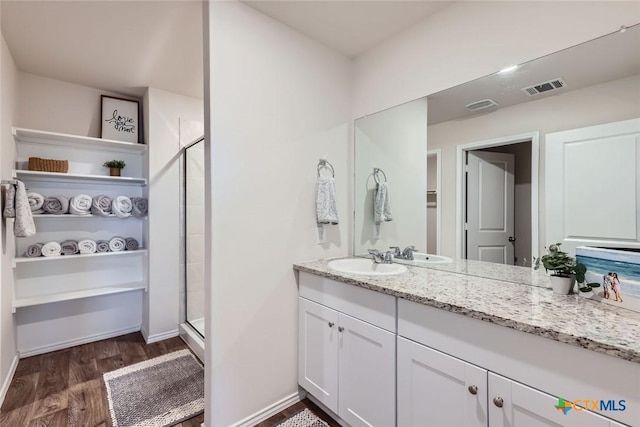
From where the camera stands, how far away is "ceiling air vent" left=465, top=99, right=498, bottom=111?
5.11 feet

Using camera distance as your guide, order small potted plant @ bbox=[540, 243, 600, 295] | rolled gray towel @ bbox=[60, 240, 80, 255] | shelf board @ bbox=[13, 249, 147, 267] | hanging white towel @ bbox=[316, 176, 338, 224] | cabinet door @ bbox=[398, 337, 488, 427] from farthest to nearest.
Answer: rolled gray towel @ bbox=[60, 240, 80, 255] → shelf board @ bbox=[13, 249, 147, 267] → hanging white towel @ bbox=[316, 176, 338, 224] → small potted plant @ bbox=[540, 243, 600, 295] → cabinet door @ bbox=[398, 337, 488, 427]

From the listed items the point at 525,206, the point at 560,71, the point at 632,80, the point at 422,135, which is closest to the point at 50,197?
the point at 422,135

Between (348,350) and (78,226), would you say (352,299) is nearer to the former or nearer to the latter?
(348,350)

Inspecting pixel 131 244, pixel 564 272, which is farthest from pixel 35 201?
pixel 564 272

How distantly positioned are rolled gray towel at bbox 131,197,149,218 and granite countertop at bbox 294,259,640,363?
2.09 m

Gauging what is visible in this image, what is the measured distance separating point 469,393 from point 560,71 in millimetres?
1453

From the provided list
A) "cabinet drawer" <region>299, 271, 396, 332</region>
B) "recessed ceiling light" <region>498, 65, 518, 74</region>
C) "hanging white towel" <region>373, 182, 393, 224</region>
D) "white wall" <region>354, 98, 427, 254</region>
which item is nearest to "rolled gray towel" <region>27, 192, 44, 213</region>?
"cabinet drawer" <region>299, 271, 396, 332</region>

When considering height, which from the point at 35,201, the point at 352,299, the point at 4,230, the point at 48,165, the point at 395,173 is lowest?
the point at 352,299

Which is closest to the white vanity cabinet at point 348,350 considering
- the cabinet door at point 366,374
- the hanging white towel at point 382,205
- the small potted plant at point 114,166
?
the cabinet door at point 366,374

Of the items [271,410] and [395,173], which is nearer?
[271,410]

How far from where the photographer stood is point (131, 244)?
9.14 feet

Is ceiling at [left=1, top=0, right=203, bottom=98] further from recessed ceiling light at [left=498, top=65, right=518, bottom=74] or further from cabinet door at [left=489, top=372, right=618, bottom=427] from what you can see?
cabinet door at [left=489, top=372, right=618, bottom=427]

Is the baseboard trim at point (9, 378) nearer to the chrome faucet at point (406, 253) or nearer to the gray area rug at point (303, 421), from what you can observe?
the gray area rug at point (303, 421)

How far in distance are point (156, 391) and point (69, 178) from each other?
76.4 inches
